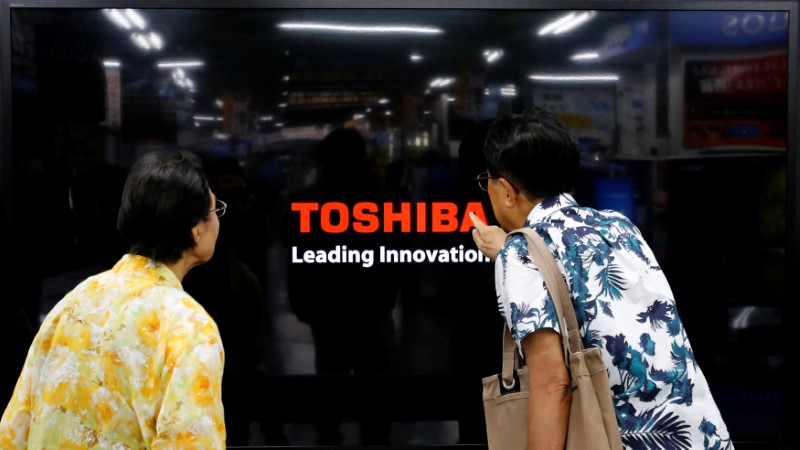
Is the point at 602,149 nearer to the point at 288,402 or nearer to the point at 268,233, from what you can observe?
the point at 268,233

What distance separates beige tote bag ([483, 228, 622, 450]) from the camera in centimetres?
191

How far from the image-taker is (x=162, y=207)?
6.55 ft

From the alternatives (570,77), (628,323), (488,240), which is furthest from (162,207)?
(570,77)

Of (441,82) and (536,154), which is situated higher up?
(441,82)

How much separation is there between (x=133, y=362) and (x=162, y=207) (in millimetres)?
356

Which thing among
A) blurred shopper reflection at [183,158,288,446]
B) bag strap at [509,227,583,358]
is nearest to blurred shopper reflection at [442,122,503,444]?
blurred shopper reflection at [183,158,288,446]

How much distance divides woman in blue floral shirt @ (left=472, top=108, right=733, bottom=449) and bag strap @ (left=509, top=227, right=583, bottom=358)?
0.06ft

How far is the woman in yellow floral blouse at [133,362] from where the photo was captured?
1.82 metres

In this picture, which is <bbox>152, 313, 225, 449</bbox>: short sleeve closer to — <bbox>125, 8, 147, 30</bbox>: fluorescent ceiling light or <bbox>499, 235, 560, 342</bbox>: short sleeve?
<bbox>499, 235, 560, 342</bbox>: short sleeve

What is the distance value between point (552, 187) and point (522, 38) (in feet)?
5.31

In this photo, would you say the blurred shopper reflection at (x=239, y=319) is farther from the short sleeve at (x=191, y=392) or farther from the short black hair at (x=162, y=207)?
the short sleeve at (x=191, y=392)

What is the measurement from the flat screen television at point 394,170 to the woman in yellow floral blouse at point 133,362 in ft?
5.24

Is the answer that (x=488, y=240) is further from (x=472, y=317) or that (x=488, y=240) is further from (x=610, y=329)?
(x=472, y=317)

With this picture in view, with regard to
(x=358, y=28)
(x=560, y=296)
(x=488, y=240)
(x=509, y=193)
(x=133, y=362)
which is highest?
(x=358, y=28)
